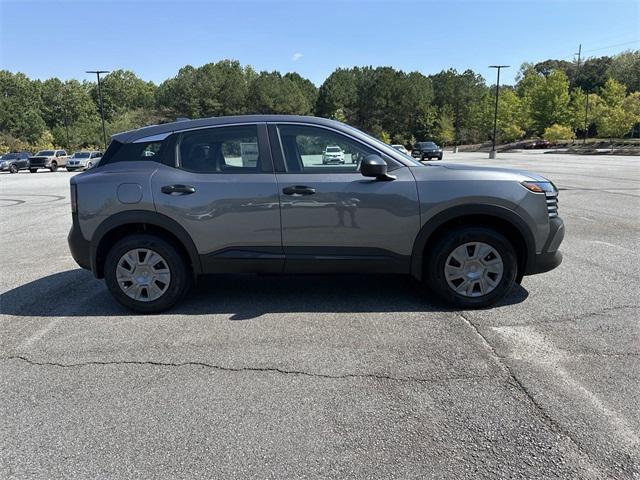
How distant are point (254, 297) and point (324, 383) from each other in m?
1.90

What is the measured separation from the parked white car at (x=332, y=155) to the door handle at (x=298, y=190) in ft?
1.07

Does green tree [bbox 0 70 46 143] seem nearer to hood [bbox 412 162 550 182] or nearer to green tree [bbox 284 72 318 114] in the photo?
green tree [bbox 284 72 318 114]

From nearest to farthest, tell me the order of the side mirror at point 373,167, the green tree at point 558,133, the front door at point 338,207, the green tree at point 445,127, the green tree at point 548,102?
1. the side mirror at point 373,167
2. the front door at point 338,207
3. the green tree at point 558,133
4. the green tree at point 548,102
5. the green tree at point 445,127

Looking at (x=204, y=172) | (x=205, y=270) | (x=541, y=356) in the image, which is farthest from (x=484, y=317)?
(x=204, y=172)

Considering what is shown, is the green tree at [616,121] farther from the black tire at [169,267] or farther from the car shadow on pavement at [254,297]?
the black tire at [169,267]

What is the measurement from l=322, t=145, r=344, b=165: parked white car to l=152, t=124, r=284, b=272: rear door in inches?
20.1

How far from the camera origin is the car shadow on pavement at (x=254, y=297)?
4.48 metres

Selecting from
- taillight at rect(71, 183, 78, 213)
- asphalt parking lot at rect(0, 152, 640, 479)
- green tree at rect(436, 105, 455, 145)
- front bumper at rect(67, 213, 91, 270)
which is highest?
green tree at rect(436, 105, 455, 145)

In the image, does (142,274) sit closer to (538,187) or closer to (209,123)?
(209,123)

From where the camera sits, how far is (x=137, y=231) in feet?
14.6

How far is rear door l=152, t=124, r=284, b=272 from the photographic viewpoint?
13.9 feet

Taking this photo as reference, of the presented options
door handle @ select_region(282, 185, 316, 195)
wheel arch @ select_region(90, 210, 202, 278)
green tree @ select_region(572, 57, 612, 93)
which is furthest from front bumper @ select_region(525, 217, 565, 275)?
green tree @ select_region(572, 57, 612, 93)

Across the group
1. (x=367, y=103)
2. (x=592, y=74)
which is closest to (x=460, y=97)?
(x=367, y=103)

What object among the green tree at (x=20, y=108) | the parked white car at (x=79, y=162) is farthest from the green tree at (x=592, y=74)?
the green tree at (x=20, y=108)
